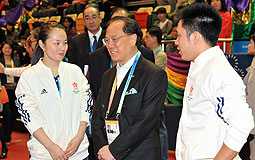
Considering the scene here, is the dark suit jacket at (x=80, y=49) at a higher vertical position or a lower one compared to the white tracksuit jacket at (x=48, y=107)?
higher

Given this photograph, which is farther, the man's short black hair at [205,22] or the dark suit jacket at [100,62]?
the dark suit jacket at [100,62]

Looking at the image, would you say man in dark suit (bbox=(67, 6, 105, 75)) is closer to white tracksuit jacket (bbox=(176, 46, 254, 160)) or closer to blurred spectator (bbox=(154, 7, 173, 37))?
white tracksuit jacket (bbox=(176, 46, 254, 160))

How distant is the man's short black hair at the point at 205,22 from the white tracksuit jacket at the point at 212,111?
73 mm

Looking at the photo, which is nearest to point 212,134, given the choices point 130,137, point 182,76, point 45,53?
point 130,137

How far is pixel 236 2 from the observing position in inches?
260

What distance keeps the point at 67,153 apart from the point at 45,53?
75 cm

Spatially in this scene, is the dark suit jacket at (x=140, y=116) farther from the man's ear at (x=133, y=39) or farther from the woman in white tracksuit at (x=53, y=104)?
the woman in white tracksuit at (x=53, y=104)

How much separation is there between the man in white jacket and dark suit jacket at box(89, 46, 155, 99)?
4.30 feet

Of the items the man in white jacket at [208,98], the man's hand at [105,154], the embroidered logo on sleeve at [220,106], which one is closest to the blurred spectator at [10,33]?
the man's hand at [105,154]

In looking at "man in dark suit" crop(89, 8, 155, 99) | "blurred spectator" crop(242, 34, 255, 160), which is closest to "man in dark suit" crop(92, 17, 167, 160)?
"man in dark suit" crop(89, 8, 155, 99)

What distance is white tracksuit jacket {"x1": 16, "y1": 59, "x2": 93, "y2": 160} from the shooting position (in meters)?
2.14

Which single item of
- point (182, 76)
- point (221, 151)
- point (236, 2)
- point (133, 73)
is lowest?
point (182, 76)

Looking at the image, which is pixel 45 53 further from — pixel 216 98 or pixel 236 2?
pixel 236 2

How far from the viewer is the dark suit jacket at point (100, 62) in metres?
2.98
